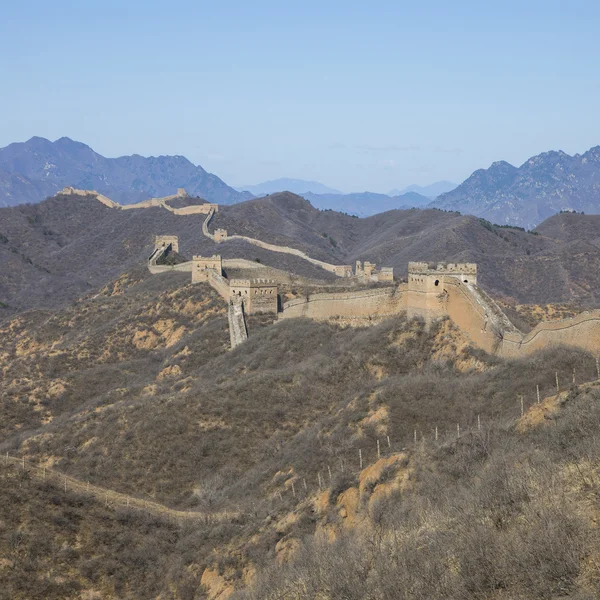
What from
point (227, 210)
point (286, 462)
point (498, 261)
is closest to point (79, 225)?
point (227, 210)

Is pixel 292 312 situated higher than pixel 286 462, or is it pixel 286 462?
pixel 292 312

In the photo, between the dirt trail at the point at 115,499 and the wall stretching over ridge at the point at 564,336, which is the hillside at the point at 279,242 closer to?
the wall stretching over ridge at the point at 564,336

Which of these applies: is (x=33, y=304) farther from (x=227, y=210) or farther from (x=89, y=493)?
(x=89, y=493)

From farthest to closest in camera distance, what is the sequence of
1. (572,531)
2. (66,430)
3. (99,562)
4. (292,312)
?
(292,312), (66,430), (99,562), (572,531)

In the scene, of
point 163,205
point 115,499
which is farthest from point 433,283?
point 163,205

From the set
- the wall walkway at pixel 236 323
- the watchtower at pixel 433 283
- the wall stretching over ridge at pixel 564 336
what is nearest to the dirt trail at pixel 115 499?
the wall stretching over ridge at pixel 564 336

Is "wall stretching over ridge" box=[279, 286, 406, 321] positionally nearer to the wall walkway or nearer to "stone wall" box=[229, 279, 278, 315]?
"stone wall" box=[229, 279, 278, 315]
